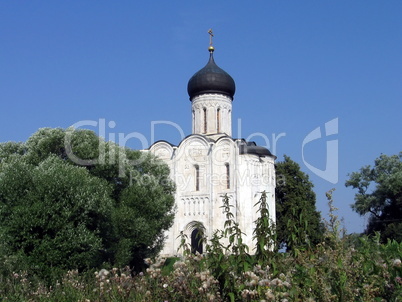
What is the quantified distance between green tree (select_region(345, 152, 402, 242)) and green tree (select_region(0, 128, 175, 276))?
14208 millimetres

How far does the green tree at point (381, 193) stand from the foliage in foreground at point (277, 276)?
1010 inches

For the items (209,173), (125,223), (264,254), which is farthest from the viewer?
(209,173)

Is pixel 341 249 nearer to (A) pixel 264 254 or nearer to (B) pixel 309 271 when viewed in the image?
(B) pixel 309 271

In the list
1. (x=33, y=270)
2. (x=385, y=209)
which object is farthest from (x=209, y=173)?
(x=33, y=270)

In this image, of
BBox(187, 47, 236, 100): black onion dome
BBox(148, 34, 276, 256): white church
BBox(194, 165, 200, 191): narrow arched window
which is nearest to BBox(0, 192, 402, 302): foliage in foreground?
BBox(148, 34, 276, 256): white church

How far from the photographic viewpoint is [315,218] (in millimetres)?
31641

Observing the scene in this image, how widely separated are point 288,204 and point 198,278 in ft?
87.7

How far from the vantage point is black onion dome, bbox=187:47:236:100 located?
31141 millimetres

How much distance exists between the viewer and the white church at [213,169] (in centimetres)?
2797

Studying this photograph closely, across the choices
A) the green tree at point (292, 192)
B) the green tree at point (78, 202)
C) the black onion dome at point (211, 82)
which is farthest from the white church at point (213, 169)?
the green tree at point (78, 202)

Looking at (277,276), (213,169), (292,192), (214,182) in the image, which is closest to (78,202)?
(277,276)

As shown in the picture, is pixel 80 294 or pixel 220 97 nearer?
pixel 80 294

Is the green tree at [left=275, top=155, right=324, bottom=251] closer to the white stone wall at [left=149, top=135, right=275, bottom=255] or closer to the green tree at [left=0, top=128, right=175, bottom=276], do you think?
the white stone wall at [left=149, top=135, right=275, bottom=255]

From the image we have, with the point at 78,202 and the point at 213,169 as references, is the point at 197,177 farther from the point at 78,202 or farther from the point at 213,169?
the point at 78,202
